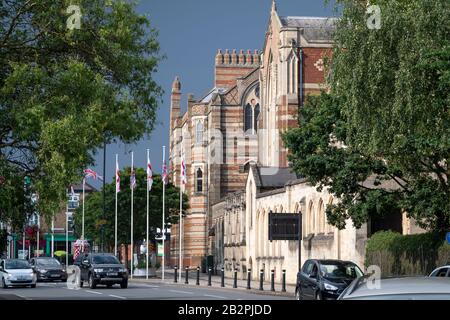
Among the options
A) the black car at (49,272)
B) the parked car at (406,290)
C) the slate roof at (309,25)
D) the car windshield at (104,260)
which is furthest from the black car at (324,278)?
the slate roof at (309,25)

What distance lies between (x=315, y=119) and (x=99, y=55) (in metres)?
15.0

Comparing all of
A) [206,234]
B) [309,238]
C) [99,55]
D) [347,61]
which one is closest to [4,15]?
[99,55]

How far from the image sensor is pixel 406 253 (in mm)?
38500

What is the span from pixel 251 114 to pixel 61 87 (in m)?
71.9

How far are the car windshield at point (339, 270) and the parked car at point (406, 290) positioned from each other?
2263 centimetres

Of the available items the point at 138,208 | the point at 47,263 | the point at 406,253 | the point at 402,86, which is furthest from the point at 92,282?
the point at 138,208

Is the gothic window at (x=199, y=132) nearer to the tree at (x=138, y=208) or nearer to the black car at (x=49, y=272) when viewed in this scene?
the tree at (x=138, y=208)

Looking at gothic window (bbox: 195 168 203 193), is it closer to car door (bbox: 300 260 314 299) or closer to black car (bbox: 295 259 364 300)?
black car (bbox: 295 259 364 300)

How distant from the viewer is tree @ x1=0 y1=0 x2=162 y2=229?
942 inches

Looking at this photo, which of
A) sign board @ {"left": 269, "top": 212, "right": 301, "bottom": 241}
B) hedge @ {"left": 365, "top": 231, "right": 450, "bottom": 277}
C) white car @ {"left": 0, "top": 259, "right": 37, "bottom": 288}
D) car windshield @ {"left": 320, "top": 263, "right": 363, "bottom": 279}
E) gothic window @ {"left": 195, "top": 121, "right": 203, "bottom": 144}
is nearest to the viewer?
car windshield @ {"left": 320, "top": 263, "right": 363, "bottom": 279}

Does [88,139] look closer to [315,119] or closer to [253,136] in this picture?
Result: [315,119]

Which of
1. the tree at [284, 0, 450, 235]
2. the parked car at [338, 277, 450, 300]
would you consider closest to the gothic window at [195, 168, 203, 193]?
the tree at [284, 0, 450, 235]

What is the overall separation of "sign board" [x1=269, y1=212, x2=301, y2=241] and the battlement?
220 ft

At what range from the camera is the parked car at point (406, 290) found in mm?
6008
